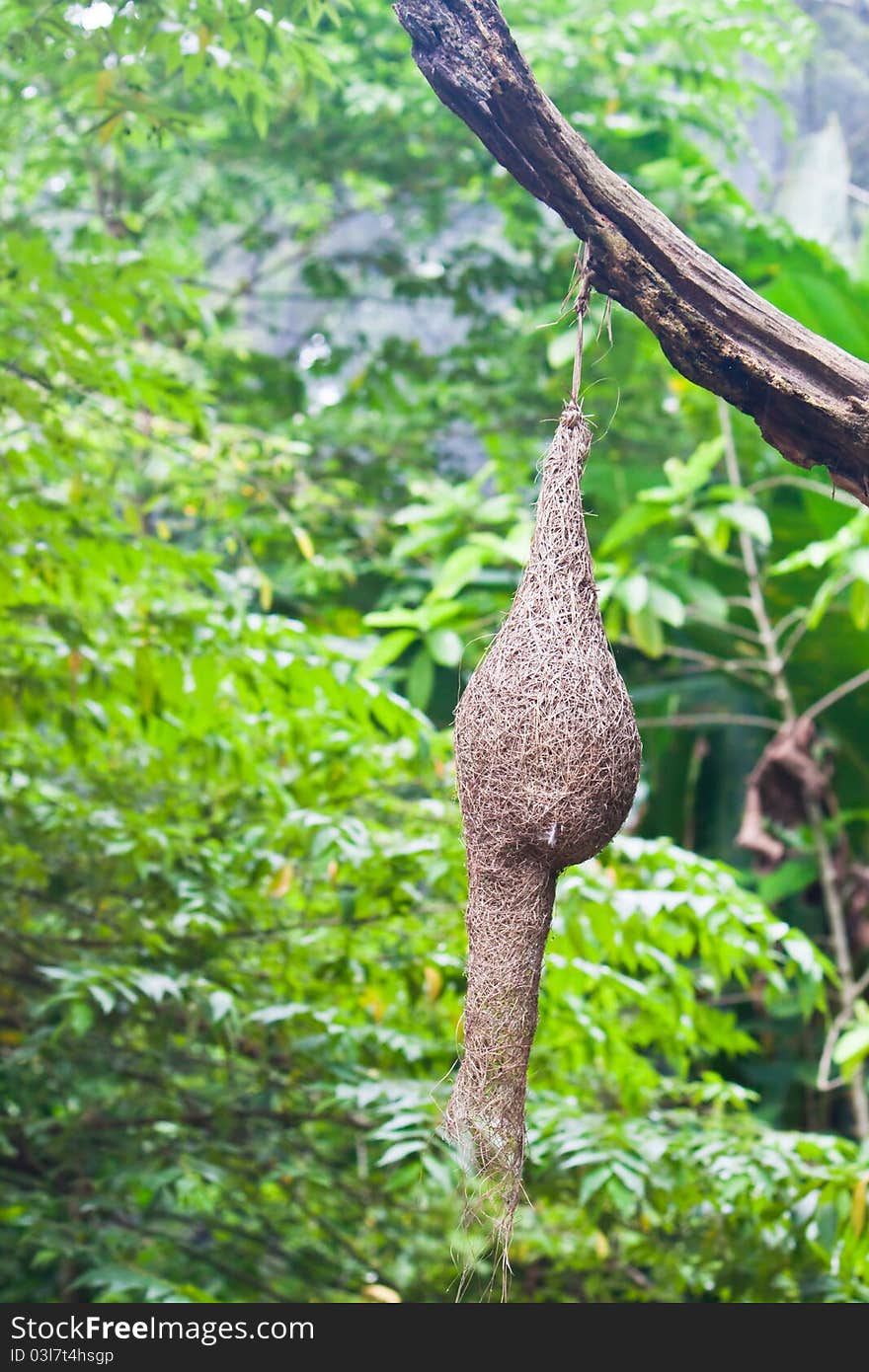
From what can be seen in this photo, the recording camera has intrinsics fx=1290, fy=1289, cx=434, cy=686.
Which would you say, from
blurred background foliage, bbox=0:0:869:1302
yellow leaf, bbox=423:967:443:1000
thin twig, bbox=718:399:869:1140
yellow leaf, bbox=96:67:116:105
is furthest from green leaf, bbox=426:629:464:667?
yellow leaf, bbox=96:67:116:105

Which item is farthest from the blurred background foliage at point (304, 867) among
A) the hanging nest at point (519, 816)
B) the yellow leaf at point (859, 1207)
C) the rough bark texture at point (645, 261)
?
the hanging nest at point (519, 816)

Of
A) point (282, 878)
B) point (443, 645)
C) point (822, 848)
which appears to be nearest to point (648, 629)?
point (443, 645)

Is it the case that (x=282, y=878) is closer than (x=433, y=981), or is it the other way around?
(x=433, y=981)

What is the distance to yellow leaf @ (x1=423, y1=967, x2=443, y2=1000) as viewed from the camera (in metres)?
2.48

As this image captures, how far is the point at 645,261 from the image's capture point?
4.81 feet

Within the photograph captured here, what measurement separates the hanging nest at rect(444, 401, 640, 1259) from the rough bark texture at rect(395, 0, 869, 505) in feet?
0.55

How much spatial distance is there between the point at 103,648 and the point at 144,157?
9.03ft

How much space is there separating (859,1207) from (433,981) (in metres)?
0.85

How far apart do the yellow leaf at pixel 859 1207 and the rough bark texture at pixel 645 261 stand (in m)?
1.36

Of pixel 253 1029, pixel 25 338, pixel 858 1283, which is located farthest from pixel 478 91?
pixel 858 1283

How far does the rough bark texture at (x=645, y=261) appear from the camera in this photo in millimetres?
1421

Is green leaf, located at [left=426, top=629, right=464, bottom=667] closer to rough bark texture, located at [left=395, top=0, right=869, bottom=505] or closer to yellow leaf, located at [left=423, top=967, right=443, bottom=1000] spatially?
yellow leaf, located at [left=423, top=967, right=443, bottom=1000]

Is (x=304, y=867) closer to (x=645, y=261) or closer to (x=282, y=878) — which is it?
(x=282, y=878)

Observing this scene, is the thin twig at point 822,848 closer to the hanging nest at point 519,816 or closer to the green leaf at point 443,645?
the green leaf at point 443,645
